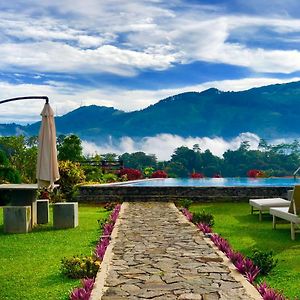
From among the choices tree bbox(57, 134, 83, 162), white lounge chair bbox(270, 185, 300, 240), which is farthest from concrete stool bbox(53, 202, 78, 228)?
tree bbox(57, 134, 83, 162)

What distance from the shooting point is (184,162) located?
159 feet

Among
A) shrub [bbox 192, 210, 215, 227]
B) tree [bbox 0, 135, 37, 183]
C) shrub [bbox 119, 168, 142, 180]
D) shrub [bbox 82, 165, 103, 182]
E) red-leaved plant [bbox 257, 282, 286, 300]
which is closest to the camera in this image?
red-leaved plant [bbox 257, 282, 286, 300]

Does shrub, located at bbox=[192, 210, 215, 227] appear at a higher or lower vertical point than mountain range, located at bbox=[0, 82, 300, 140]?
lower

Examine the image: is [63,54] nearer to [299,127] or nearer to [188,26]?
[188,26]

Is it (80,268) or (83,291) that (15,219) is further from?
(83,291)

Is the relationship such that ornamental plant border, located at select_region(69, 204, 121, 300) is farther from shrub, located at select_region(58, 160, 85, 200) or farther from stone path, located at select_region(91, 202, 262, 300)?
shrub, located at select_region(58, 160, 85, 200)

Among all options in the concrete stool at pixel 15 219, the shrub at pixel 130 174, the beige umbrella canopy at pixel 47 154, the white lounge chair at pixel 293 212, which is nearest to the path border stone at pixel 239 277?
the white lounge chair at pixel 293 212

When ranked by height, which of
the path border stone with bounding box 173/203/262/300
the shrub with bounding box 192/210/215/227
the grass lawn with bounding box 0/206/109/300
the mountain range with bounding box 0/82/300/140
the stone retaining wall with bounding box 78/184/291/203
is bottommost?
the grass lawn with bounding box 0/206/109/300

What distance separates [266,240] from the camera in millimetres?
9375

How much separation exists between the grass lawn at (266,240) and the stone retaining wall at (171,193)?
1.75 meters

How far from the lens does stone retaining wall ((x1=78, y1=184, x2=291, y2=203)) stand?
16609mm

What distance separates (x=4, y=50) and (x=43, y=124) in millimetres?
11925

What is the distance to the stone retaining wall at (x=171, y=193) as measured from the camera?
54.5 ft

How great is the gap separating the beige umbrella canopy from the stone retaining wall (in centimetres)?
661
